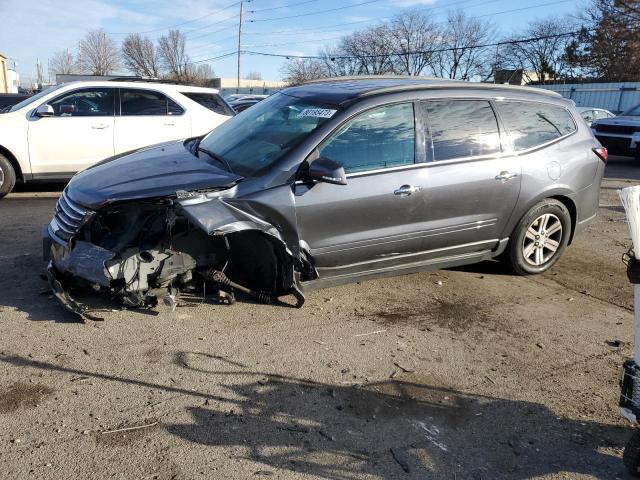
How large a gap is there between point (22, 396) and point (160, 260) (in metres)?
1.34

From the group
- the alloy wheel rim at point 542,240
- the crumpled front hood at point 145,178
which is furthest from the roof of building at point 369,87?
the alloy wheel rim at point 542,240

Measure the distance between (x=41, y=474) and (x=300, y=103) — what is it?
3.43 meters

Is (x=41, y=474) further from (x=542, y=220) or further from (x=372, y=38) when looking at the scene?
(x=372, y=38)

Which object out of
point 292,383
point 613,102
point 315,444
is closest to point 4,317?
point 292,383

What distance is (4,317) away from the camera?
13.1 feet

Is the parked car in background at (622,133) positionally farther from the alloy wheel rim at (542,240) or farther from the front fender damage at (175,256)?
the front fender damage at (175,256)

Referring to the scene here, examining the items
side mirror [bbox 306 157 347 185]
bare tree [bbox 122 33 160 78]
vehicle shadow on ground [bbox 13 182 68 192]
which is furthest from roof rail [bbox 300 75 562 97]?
bare tree [bbox 122 33 160 78]

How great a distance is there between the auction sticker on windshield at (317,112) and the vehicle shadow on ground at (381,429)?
6.93ft

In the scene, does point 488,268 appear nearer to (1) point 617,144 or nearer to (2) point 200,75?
(1) point 617,144

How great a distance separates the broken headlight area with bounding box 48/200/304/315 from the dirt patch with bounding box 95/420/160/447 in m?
1.36

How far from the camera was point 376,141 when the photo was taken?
14.6 feet

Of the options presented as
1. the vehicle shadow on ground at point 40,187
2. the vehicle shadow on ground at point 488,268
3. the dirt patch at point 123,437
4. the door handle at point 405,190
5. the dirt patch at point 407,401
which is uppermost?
the door handle at point 405,190

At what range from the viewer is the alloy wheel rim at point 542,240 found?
17.5ft

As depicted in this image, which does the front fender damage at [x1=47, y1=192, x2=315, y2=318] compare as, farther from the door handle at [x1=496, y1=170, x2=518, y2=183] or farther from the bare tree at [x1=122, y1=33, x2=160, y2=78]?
the bare tree at [x1=122, y1=33, x2=160, y2=78]
